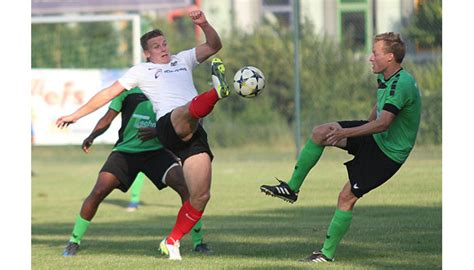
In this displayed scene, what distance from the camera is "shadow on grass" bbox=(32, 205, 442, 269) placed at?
32.8 feet

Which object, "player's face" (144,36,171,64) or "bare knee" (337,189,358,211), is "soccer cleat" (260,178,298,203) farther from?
"player's face" (144,36,171,64)

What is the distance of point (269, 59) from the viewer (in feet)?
88.1

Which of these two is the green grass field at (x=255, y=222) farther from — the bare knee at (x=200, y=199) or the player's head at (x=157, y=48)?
the player's head at (x=157, y=48)

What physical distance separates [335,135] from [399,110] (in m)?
0.54

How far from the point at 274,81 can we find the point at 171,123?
17137mm

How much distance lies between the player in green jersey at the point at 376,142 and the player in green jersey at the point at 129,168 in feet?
5.81

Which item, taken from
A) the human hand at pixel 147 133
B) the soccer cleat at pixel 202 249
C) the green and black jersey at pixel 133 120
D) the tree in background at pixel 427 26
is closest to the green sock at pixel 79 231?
the green and black jersey at pixel 133 120

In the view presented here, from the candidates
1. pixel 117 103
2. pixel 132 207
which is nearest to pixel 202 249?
pixel 117 103

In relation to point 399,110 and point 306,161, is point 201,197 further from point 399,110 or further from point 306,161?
point 399,110

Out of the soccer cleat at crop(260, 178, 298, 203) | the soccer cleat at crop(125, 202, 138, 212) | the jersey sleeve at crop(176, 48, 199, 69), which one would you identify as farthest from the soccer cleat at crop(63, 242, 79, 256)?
the soccer cleat at crop(125, 202, 138, 212)

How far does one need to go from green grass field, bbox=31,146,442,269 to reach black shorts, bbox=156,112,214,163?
929 millimetres

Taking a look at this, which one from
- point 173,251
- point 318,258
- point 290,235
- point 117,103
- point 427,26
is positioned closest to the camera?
point 318,258

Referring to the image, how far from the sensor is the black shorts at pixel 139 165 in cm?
1116
